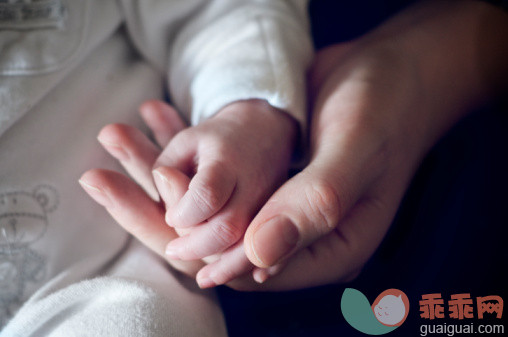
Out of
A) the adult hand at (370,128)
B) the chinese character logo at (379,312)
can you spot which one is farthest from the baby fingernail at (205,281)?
the chinese character logo at (379,312)

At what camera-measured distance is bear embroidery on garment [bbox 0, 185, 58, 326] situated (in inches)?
14.7

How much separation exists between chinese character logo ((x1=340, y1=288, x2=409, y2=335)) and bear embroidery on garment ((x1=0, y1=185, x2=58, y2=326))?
30 cm

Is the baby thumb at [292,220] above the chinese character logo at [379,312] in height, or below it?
above

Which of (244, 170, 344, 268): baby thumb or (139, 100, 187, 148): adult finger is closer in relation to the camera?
(244, 170, 344, 268): baby thumb

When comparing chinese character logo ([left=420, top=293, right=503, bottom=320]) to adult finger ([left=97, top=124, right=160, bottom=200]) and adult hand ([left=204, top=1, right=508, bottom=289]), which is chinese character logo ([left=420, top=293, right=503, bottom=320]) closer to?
adult hand ([left=204, top=1, right=508, bottom=289])

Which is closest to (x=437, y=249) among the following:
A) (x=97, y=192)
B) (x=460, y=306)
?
(x=460, y=306)

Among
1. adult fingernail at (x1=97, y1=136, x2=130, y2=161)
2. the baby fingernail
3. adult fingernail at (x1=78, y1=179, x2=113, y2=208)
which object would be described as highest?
adult fingernail at (x1=97, y1=136, x2=130, y2=161)

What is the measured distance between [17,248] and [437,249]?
0.40 metres

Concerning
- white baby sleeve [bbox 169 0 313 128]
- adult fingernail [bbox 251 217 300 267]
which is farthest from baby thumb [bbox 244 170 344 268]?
white baby sleeve [bbox 169 0 313 128]

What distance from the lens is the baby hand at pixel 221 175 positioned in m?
0.32

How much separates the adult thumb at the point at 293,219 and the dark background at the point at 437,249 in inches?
2.7

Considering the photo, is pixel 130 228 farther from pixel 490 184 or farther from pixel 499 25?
pixel 499 25

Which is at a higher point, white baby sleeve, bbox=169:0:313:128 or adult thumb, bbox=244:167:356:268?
white baby sleeve, bbox=169:0:313:128

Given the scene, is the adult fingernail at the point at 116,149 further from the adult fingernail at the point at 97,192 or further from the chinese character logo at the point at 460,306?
the chinese character logo at the point at 460,306
